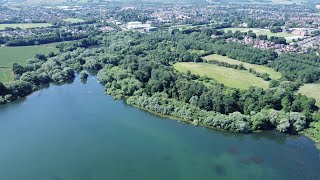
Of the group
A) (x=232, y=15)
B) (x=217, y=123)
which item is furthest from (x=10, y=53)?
(x=232, y=15)

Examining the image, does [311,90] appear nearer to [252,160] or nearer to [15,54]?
[252,160]

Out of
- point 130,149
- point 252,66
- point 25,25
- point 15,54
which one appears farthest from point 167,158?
point 25,25

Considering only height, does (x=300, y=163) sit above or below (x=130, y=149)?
above

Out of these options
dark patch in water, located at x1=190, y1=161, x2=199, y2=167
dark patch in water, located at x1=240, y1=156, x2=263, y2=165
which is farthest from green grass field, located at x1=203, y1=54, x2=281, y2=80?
dark patch in water, located at x1=190, y1=161, x2=199, y2=167

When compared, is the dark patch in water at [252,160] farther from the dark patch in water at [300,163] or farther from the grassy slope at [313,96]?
the grassy slope at [313,96]

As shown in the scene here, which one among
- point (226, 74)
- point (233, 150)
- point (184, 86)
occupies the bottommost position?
point (233, 150)

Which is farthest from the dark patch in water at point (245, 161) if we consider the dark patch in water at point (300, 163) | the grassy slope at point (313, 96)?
the grassy slope at point (313, 96)
